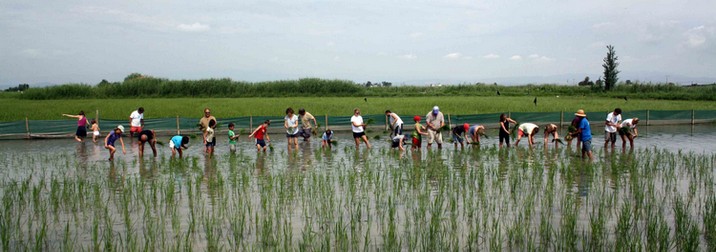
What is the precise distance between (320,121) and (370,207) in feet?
50.3

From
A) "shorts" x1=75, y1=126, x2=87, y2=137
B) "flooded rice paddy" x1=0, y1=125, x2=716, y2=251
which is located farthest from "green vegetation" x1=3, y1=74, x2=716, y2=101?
"flooded rice paddy" x1=0, y1=125, x2=716, y2=251

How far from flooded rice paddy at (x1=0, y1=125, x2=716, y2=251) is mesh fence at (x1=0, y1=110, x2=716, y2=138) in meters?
7.55

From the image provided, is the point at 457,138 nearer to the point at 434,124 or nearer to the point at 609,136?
the point at 434,124

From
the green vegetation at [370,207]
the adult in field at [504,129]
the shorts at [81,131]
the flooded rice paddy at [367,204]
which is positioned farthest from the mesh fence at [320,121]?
the green vegetation at [370,207]

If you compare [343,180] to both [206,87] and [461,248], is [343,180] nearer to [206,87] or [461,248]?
[461,248]

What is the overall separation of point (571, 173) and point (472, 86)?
1771 inches

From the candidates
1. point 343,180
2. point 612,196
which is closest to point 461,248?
point 612,196

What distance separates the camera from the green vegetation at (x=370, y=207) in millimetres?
7082

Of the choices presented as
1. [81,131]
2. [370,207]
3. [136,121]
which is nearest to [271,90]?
[81,131]

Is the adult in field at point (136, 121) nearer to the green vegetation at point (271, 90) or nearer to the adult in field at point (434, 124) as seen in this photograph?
the adult in field at point (434, 124)

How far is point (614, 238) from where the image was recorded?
7.23 meters

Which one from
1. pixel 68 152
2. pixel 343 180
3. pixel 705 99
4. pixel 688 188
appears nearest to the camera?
pixel 688 188

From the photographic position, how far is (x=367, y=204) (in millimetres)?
9203

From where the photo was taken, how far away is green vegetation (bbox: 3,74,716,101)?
49375 millimetres
